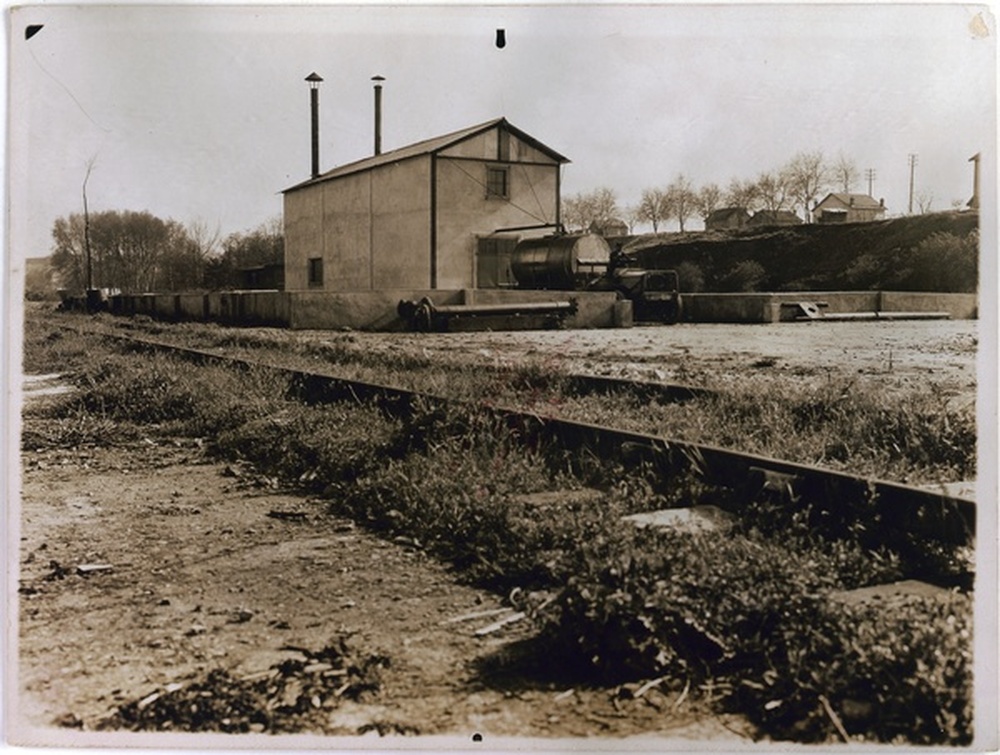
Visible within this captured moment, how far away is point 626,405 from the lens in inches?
230

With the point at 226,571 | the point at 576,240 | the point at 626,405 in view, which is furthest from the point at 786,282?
the point at 226,571

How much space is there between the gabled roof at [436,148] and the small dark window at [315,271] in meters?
2.50

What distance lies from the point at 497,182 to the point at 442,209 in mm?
1839

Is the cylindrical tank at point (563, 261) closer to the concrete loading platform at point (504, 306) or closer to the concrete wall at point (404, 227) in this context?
the concrete loading platform at point (504, 306)

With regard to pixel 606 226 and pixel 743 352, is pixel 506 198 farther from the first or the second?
pixel 743 352

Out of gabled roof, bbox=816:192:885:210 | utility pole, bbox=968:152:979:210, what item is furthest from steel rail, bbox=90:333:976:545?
gabled roof, bbox=816:192:885:210

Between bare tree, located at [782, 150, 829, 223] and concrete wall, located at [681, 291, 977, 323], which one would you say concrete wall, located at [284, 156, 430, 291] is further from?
bare tree, located at [782, 150, 829, 223]

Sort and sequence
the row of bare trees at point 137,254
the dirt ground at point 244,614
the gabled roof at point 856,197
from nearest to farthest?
the dirt ground at point 244,614
the row of bare trees at point 137,254
the gabled roof at point 856,197

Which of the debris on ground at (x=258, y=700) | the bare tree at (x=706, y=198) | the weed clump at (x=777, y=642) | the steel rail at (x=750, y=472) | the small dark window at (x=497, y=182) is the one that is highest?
the small dark window at (x=497, y=182)

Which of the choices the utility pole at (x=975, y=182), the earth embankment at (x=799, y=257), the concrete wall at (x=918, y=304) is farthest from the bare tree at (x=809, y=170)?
the earth embankment at (x=799, y=257)

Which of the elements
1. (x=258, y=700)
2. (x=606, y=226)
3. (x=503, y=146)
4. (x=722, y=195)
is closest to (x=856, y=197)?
(x=606, y=226)

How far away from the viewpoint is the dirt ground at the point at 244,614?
83.4 inches

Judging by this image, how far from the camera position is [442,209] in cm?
2155

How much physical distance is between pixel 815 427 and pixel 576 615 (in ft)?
9.83
